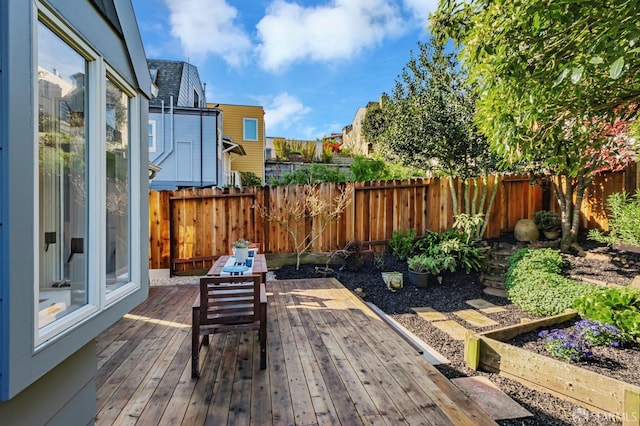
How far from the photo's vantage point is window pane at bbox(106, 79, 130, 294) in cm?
176

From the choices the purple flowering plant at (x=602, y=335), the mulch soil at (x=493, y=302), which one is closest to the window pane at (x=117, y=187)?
the mulch soil at (x=493, y=302)

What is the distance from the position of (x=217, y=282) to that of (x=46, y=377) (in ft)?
4.58

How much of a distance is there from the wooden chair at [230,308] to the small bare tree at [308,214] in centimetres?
349

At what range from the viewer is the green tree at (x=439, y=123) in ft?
20.0

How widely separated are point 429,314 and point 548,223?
4.04m

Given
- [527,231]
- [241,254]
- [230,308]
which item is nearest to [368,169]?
[527,231]

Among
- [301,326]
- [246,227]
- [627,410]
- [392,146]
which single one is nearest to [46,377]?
[301,326]

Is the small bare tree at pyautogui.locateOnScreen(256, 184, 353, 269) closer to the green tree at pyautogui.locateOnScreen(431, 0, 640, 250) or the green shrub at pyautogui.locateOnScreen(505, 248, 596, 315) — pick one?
the green shrub at pyautogui.locateOnScreen(505, 248, 596, 315)

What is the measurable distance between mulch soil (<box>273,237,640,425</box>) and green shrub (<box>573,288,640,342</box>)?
0.62 feet

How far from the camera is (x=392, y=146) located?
688 cm

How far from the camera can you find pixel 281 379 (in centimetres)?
246

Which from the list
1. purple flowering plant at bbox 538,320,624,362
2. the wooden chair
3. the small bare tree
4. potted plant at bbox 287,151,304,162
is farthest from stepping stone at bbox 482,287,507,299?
potted plant at bbox 287,151,304,162

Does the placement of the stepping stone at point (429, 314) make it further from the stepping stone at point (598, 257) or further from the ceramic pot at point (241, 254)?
the stepping stone at point (598, 257)

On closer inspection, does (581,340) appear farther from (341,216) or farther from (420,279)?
(341,216)
